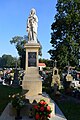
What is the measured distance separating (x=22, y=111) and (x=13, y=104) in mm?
751

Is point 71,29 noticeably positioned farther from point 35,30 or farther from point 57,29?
point 35,30

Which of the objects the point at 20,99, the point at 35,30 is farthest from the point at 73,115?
the point at 35,30

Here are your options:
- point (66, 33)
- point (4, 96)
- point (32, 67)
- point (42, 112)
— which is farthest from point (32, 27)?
point (66, 33)

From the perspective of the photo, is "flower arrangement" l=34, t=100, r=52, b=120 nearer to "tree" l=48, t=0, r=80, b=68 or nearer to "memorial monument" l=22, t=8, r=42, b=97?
"memorial monument" l=22, t=8, r=42, b=97

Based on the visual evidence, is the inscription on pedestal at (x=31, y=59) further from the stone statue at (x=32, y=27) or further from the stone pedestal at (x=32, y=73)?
the stone statue at (x=32, y=27)

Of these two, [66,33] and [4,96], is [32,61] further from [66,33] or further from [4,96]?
[66,33]

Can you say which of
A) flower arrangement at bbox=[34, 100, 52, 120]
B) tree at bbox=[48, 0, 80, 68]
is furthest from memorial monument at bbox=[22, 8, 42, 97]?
tree at bbox=[48, 0, 80, 68]

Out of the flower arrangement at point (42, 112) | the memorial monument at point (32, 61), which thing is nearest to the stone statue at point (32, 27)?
the memorial monument at point (32, 61)

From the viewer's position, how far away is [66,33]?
42531 millimetres

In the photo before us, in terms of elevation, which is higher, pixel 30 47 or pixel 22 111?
pixel 30 47

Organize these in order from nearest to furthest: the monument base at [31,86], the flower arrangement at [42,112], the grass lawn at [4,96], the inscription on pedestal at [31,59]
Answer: the flower arrangement at [42,112], the monument base at [31,86], the inscription on pedestal at [31,59], the grass lawn at [4,96]

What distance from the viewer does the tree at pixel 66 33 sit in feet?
135

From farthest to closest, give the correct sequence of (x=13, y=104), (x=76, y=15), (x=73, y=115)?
(x=76, y=15) < (x=73, y=115) < (x=13, y=104)

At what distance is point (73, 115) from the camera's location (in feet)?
47.6
